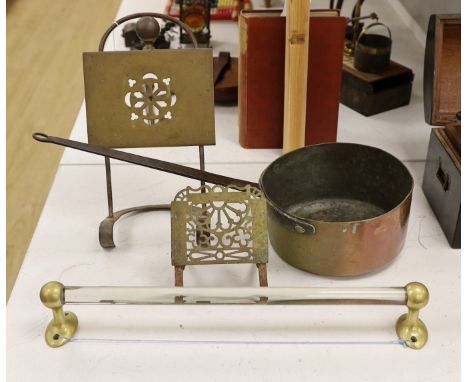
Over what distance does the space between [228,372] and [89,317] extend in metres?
0.19

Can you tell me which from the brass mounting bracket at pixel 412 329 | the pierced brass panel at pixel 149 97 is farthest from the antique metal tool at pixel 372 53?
the brass mounting bracket at pixel 412 329

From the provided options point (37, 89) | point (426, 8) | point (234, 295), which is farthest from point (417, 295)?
point (37, 89)

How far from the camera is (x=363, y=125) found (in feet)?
4.23

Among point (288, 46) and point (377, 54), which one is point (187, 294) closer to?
point (288, 46)

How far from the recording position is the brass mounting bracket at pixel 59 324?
0.80 m

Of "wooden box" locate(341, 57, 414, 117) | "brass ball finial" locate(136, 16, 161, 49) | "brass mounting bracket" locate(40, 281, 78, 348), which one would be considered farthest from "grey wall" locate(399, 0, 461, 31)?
"brass mounting bracket" locate(40, 281, 78, 348)

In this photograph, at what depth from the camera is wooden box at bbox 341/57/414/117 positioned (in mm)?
1279

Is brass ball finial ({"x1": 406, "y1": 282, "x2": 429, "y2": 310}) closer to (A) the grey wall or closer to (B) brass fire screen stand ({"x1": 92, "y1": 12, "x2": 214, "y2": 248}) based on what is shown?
(B) brass fire screen stand ({"x1": 92, "y1": 12, "x2": 214, "y2": 248})

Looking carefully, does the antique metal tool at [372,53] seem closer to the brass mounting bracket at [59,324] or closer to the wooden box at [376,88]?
the wooden box at [376,88]

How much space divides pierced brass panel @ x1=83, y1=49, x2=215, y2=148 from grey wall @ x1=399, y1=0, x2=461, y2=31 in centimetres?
63

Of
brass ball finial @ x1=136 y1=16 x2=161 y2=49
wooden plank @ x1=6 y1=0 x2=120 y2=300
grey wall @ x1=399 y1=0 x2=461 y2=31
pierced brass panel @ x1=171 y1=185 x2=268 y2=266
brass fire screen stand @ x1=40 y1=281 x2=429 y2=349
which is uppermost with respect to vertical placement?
brass ball finial @ x1=136 y1=16 x2=161 y2=49

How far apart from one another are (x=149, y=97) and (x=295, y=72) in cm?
26

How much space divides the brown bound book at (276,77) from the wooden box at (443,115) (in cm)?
15
